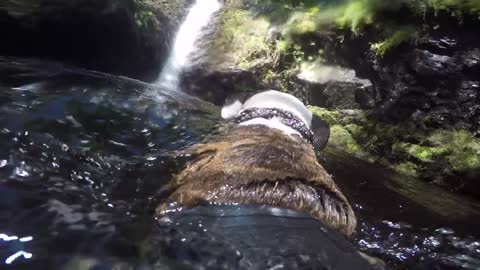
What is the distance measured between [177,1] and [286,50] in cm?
320

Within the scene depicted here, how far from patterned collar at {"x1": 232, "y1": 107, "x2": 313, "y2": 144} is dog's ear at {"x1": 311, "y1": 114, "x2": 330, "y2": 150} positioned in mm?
731

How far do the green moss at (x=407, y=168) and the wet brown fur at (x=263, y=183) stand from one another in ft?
9.11

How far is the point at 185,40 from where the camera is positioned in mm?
9055

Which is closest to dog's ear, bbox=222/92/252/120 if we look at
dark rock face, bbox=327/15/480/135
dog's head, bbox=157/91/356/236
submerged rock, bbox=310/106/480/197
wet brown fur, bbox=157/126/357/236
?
dog's head, bbox=157/91/356/236

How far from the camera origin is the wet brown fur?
2746mm

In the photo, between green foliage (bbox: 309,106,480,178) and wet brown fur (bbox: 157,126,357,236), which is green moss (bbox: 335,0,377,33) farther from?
wet brown fur (bbox: 157,126,357,236)

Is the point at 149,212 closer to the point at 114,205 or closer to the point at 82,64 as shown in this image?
the point at 114,205

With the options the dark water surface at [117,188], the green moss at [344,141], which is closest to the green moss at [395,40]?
the green moss at [344,141]

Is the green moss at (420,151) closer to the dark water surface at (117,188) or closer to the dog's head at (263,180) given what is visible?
the dark water surface at (117,188)

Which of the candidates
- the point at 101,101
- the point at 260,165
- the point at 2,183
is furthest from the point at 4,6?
the point at 260,165

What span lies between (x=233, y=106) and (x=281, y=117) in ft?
4.42

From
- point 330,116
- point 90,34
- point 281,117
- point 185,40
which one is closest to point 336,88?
point 330,116

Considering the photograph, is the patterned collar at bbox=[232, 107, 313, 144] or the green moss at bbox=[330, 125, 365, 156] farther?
the green moss at bbox=[330, 125, 365, 156]

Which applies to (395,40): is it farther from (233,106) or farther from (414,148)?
(233,106)
